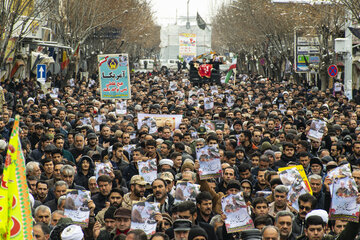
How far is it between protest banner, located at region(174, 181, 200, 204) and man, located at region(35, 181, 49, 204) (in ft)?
5.57

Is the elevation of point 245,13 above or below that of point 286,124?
above

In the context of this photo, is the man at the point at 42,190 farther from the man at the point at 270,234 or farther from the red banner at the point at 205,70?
the red banner at the point at 205,70

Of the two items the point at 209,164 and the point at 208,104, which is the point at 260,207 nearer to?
the point at 209,164

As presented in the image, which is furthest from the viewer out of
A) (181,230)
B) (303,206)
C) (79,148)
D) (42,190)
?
(79,148)

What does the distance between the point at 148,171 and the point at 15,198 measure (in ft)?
15.6

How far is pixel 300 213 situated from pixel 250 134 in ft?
19.4

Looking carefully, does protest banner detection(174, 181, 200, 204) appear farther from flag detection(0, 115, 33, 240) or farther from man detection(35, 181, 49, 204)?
flag detection(0, 115, 33, 240)

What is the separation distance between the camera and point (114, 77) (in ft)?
70.7

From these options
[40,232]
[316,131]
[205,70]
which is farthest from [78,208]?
[205,70]

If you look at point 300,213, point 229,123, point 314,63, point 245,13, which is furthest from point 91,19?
point 300,213

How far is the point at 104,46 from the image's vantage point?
2023 inches

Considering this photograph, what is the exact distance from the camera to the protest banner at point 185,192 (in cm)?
889

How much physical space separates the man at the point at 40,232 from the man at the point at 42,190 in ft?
7.43

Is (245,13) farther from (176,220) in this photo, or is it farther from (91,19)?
(176,220)
